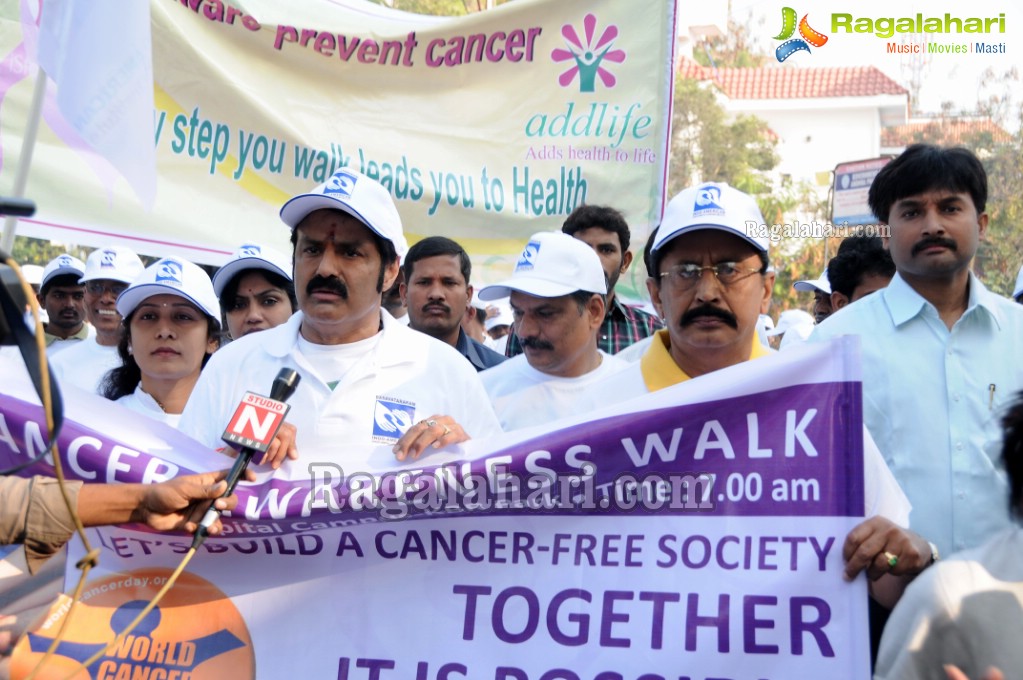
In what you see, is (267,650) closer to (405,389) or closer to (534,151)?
(405,389)

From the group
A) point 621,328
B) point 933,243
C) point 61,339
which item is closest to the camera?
point 933,243

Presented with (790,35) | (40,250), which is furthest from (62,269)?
(40,250)

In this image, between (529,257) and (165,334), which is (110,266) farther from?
(529,257)

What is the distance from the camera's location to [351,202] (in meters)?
3.79

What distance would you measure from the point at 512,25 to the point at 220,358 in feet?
11.8

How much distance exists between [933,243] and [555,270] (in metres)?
1.40

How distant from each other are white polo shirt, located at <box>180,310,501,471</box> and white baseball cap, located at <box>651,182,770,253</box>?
2.58ft

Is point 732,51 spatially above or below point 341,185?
above

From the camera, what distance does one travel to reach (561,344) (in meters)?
4.59

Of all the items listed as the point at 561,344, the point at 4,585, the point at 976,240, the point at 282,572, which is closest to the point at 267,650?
the point at 282,572

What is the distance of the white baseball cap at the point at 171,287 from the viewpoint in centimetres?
467

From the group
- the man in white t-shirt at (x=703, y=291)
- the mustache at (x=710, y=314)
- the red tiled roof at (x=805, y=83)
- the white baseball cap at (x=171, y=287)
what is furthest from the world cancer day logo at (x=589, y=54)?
the red tiled roof at (x=805, y=83)

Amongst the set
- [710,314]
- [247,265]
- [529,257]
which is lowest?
[710,314]

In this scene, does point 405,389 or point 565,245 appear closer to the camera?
point 405,389
